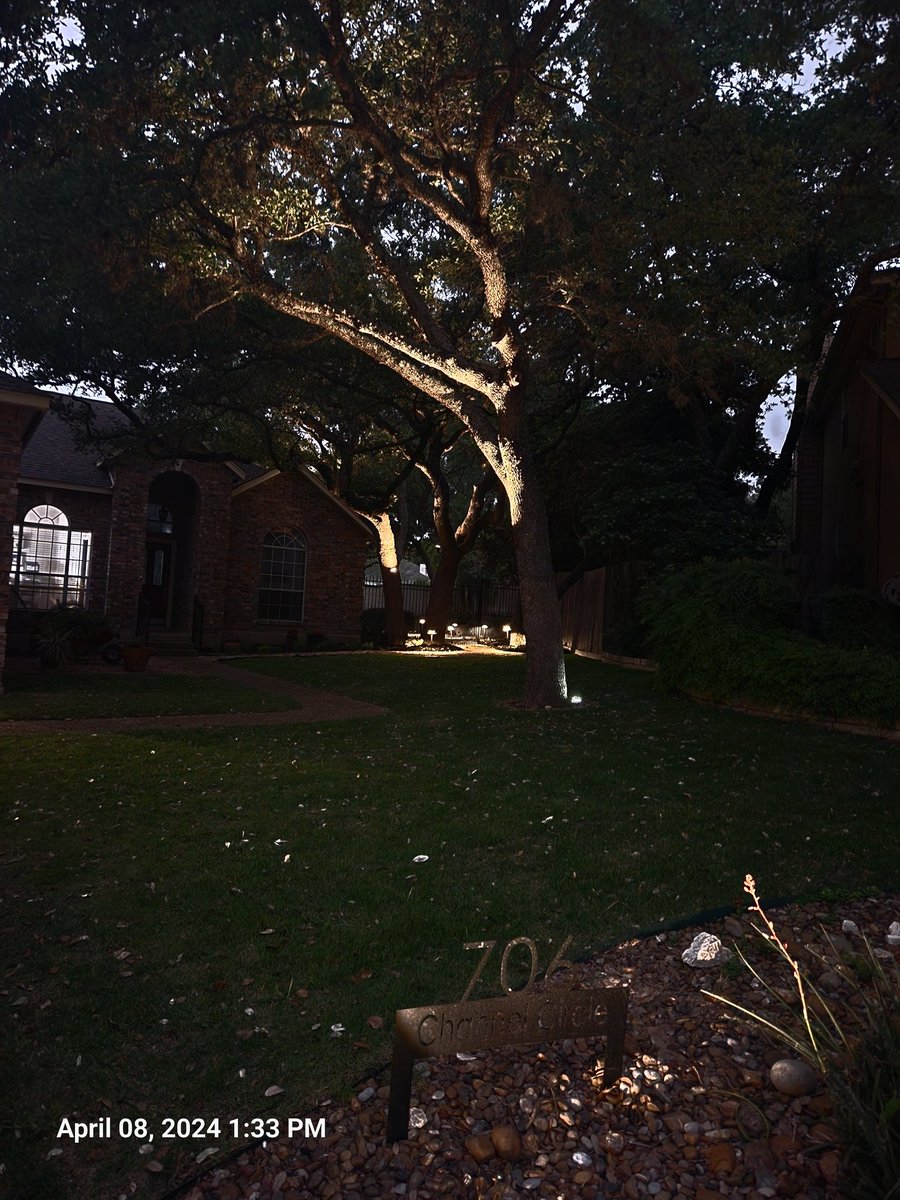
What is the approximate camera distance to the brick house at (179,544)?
694 inches

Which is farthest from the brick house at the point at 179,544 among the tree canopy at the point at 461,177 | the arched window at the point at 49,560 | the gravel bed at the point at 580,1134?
the gravel bed at the point at 580,1134

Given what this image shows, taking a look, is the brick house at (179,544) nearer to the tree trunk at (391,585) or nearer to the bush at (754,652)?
the tree trunk at (391,585)

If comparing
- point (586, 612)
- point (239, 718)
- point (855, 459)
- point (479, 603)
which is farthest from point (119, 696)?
point (479, 603)

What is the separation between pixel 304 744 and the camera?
25.5 feet

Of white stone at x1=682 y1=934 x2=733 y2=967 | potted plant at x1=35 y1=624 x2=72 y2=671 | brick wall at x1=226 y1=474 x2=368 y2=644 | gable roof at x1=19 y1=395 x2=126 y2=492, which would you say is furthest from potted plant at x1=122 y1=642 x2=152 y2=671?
white stone at x1=682 y1=934 x2=733 y2=967

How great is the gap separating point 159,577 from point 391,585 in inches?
240

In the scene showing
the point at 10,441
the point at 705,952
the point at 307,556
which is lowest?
the point at 705,952

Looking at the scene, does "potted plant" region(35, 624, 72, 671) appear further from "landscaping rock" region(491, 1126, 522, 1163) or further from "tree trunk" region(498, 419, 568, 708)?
"landscaping rock" region(491, 1126, 522, 1163)

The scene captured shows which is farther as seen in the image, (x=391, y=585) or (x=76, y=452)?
(x=391, y=585)

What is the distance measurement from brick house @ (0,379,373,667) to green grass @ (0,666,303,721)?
4.65 m

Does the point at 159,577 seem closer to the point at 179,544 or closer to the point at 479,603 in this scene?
the point at 179,544

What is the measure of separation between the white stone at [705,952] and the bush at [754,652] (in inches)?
223

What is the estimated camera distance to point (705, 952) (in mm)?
3211

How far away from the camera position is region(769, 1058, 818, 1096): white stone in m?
2.34
